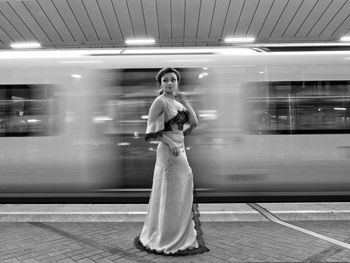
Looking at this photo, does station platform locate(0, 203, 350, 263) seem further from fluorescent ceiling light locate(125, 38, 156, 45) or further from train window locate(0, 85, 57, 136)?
fluorescent ceiling light locate(125, 38, 156, 45)

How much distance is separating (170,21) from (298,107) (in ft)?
29.3

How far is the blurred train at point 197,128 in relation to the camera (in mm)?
5629

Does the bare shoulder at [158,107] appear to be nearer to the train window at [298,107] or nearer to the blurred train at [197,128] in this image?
the blurred train at [197,128]

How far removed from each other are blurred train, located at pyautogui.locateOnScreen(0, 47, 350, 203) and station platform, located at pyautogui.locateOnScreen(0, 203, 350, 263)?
30 cm

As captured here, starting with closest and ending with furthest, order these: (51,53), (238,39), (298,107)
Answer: (298,107) < (51,53) < (238,39)

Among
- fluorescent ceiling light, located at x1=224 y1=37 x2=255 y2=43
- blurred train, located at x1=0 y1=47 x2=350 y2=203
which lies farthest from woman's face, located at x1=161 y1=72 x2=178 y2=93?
fluorescent ceiling light, located at x1=224 y1=37 x2=255 y2=43

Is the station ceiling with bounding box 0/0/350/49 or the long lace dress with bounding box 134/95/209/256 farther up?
the station ceiling with bounding box 0/0/350/49

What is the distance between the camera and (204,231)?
447 cm

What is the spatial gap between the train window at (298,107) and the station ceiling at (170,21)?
7628 millimetres

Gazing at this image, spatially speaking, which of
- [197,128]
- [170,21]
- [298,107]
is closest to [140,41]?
[170,21]

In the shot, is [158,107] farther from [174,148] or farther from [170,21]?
[170,21]

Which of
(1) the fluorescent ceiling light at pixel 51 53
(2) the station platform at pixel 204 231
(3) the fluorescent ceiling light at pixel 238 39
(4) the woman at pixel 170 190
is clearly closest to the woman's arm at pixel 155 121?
(4) the woman at pixel 170 190

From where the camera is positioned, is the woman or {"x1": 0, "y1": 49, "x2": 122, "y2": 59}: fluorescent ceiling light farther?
{"x1": 0, "y1": 49, "x2": 122, "y2": 59}: fluorescent ceiling light

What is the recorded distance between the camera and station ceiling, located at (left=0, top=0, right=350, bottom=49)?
1238 cm
